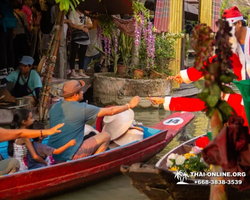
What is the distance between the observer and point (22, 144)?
5.35m

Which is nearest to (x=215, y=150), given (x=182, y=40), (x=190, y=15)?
(x=182, y=40)

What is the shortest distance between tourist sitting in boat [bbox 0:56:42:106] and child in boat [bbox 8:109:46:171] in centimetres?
318

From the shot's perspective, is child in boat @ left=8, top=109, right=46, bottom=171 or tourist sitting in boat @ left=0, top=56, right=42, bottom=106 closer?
child in boat @ left=8, top=109, right=46, bottom=171

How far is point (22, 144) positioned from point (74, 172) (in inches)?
28.5

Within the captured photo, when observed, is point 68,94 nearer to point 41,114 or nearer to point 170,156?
point 170,156

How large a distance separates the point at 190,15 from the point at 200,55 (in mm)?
15693

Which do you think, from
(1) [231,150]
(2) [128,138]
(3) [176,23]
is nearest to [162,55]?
(3) [176,23]

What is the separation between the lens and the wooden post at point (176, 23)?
40.3 ft

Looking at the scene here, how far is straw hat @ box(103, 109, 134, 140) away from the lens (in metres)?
6.57

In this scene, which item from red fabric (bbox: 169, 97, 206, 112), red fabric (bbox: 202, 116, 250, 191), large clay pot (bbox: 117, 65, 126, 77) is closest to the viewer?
red fabric (bbox: 202, 116, 250, 191)

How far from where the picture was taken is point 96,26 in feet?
40.5

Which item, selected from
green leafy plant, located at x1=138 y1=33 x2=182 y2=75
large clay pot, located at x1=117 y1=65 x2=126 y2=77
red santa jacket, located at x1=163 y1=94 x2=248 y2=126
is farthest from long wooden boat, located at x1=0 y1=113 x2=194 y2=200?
large clay pot, located at x1=117 y1=65 x2=126 y2=77

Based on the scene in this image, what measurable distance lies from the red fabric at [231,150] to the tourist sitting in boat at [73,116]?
239cm

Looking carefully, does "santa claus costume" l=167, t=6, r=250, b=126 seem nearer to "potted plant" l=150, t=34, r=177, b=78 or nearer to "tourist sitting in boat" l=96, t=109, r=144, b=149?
"tourist sitting in boat" l=96, t=109, r=144, b=149
